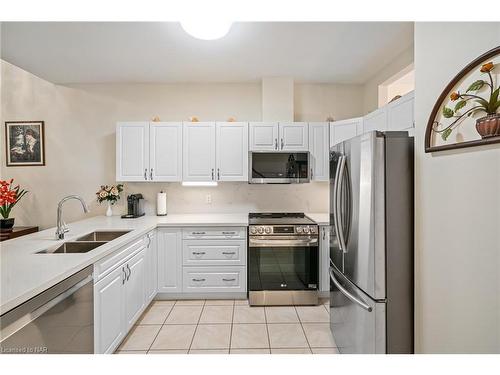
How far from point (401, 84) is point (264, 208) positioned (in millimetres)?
2404

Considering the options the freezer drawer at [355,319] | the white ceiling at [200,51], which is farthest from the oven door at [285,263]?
the white ceiling at [200,51]

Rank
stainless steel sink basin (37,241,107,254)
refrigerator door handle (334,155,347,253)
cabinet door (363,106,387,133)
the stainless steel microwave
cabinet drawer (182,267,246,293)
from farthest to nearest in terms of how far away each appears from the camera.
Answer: the stainless steel microwave
cabinet drawer (182,267,246,293)
cabinet door (363,106,387,133)
stainless steel sink basin (37,241,107,254)
refrigerator door handle (334,155,347,253)

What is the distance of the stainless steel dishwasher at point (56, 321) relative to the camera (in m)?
1.07

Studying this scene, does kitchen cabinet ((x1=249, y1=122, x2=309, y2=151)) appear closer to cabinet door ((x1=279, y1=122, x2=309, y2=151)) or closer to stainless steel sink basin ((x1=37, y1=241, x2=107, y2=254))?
cabinet door ((x1=279, y1=122, x2=309, y2=151))

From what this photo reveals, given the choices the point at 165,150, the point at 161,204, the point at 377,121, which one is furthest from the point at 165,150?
the point at 377,121

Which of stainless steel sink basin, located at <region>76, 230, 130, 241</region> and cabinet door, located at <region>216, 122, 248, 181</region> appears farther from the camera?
cabinet door, located at <region>216, 122, 248, 181</region>

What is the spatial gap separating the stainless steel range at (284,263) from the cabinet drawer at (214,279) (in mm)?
180

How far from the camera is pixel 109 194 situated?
3.31 metres

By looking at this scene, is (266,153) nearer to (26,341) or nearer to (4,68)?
(26,341)

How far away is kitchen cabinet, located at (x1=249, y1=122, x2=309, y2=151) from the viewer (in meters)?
3.24

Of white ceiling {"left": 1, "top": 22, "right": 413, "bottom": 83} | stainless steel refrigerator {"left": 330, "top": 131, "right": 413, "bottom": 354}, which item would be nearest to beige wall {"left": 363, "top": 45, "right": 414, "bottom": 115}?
white ceiling {"left": 1, "top": 22, "right": 413, "bottom": 83}

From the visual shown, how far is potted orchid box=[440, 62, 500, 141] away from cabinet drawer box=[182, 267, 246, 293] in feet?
7.87

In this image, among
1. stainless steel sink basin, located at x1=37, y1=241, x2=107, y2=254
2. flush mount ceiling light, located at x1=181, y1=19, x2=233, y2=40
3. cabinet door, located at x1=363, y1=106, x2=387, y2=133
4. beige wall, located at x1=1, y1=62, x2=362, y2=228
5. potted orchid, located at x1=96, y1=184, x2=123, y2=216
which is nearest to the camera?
flush mount ceiling light, located at x1=181, y1=19, x2=233, y2=40
